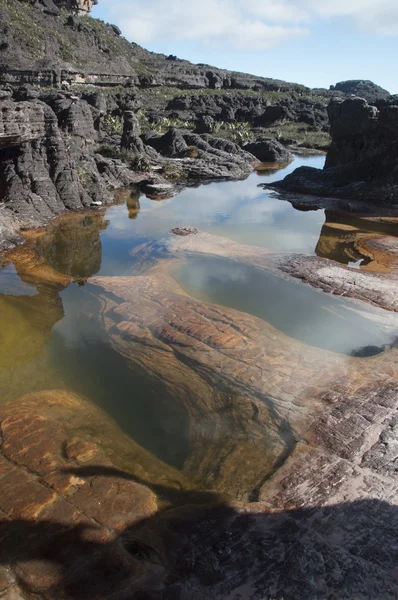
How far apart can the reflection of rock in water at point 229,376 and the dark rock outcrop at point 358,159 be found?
50.3ft

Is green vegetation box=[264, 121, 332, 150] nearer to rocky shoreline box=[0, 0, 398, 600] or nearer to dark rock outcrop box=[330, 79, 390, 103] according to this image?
rocky shoreline box=[0, 0, 398, 600]

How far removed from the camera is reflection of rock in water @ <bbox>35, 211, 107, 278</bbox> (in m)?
12.6

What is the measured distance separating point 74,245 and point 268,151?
23.6 meters

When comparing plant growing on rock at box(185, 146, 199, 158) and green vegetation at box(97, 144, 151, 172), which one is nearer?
green vegetation at box(97, 144, 151, 172)

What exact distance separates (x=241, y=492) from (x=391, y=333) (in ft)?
16.5

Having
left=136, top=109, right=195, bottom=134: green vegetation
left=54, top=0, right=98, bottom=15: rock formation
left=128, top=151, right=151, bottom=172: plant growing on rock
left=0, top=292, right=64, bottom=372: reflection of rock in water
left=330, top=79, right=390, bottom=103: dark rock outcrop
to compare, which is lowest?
left=0, top=292, right=64, bottom=372: reflection of rock in water

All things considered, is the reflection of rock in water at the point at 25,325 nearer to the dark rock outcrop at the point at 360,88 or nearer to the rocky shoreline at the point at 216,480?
the rocky shoreline at the point at 216,480

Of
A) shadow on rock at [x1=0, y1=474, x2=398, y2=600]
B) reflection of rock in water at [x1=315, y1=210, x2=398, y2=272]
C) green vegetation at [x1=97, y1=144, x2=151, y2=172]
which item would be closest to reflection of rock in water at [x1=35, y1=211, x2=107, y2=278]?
reflection of rock in water at [x1=315, y1=210, x2=398, y2=272]

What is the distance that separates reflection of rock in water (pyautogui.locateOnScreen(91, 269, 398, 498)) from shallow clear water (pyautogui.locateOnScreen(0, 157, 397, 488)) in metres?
0.34

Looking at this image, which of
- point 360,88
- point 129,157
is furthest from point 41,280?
point 360,88

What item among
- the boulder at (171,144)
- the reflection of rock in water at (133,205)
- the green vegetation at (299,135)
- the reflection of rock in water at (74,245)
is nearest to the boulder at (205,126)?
the green vegetation at (299,135)

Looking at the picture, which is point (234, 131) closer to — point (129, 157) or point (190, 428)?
point (129, 157)

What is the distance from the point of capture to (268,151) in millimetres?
33750

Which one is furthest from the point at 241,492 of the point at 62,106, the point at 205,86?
the point at 205,86
